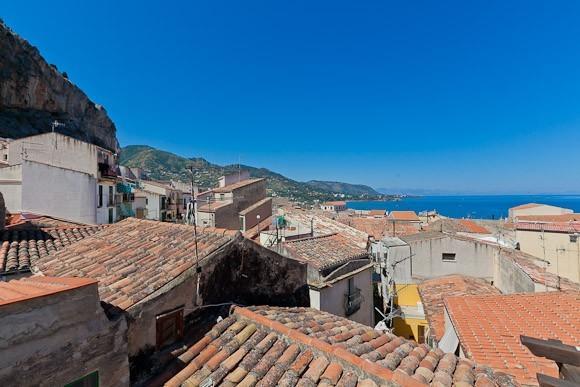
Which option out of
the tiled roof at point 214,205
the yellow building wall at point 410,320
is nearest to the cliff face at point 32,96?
the tiled roof at point 214,205

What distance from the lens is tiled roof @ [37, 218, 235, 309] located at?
5.06 meters

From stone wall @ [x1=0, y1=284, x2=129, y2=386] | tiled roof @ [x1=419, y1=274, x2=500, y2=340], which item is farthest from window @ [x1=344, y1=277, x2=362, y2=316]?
stone wall @ [x1=0, y1=284, x2=129, y2=386]

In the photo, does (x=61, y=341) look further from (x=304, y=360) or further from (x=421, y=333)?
(x=421, y=333)

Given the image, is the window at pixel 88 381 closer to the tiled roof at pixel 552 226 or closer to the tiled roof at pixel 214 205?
the tiled roof at pixel 214 205

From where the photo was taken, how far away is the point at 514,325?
9.05 m

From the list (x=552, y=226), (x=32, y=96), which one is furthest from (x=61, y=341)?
(x=32, y=96)

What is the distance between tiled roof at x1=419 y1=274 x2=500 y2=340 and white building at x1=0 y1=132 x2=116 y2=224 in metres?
24.0

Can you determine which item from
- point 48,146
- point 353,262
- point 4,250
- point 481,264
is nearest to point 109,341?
point 4,250

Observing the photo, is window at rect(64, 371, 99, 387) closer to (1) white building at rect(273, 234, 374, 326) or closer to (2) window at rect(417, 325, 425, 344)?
(1) white building at rect(273, 234, 374, 326)

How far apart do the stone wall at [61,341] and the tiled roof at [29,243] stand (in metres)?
5.53

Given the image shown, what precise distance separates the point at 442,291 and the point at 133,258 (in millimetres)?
16759

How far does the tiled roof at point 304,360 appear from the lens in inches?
167

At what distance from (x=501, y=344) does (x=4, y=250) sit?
14091 millimetres

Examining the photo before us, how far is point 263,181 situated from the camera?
3859 cm
